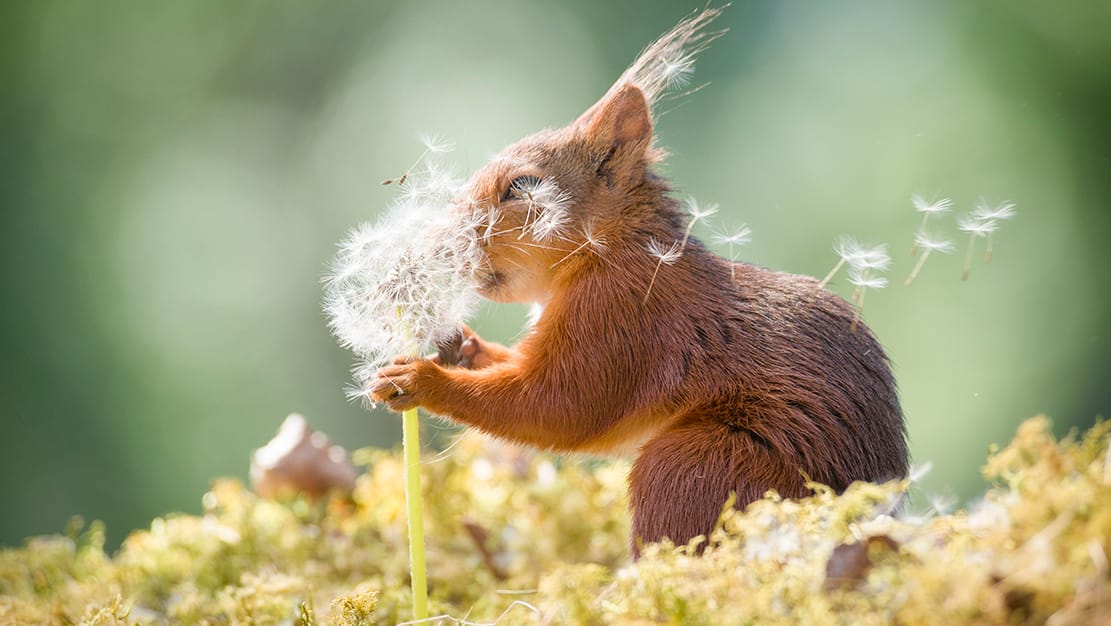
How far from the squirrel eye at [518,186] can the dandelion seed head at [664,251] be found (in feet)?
0.67

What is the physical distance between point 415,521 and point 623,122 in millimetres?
724

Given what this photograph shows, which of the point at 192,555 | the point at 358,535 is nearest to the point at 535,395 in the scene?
the point at 358,535

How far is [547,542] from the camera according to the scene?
5.91ft

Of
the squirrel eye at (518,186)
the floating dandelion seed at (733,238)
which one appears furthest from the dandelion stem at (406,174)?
the floating dandelion seed at (733,238)

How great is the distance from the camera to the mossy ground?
0.70 meters

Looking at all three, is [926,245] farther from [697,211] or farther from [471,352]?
[471,352]

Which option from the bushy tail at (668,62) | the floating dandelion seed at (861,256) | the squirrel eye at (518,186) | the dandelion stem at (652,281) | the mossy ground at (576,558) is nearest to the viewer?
the mossy ground at (576,558)

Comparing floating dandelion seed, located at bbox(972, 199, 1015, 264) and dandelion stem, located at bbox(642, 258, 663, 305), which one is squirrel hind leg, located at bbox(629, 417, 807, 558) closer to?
dandelion stem, located at bbox(642, 258, 663, 305)

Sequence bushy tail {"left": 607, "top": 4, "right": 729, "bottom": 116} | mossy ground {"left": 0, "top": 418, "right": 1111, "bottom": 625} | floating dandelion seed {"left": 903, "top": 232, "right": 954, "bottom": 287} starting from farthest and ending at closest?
bushy tail {"left": 607, "top": 4, "right": 729, "bottom": 116} < floating dandelion seed {"left": 903, "top": 232, "right": 954, "bottom": 287} < mossy ground {"left": 0, "top": 418, "right": 1111, "bottom": 625}

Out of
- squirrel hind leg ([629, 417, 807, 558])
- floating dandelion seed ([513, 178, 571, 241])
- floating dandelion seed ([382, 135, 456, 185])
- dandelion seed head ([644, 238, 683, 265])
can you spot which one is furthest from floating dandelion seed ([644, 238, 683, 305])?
floating dandelion seed ([382, 135, 456, 185])

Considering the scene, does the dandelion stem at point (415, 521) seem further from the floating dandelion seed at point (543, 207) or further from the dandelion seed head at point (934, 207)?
the dandelion seed head at point (934, 207)

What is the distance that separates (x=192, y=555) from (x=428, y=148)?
889mm

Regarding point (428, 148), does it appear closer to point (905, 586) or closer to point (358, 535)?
point (358, 535)

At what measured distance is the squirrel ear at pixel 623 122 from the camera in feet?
5.12
